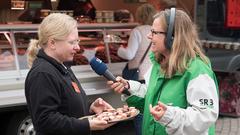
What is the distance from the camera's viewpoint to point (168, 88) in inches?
115

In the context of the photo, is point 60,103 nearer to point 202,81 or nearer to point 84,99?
point 84,99

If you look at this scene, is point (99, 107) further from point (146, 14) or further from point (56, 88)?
point (146, 14)

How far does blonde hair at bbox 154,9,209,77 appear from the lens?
9.38ft

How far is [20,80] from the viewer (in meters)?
5.73

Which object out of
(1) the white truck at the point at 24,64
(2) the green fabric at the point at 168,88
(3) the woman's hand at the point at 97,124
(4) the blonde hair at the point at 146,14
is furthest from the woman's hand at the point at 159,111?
(4) the blonde hair at the point at 146,14

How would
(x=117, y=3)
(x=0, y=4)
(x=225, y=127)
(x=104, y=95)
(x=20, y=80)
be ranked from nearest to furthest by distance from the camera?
(x=20, y=80) → (x=104, y=95) → (x=225, y=127) → (x=0, y=4) → (x=117, y=3)

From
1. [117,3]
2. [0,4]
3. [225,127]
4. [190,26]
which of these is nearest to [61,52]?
[190,26]

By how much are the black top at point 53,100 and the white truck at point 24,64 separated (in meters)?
2.74

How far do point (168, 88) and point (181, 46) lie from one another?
267mm

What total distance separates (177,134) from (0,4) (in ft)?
26.1

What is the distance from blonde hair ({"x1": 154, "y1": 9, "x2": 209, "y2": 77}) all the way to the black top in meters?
0.60

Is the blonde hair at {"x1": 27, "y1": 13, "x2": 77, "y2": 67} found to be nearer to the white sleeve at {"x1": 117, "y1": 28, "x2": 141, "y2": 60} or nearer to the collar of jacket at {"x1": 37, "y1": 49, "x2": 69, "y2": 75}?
the collar of jacket at {"x1": 37, "y1": 49, "x2": 69, "y2": 75}

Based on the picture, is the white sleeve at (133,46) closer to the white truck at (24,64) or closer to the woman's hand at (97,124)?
the white truck at (24,64)

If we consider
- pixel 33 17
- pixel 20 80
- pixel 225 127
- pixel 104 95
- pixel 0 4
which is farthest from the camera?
pixel 0 4
